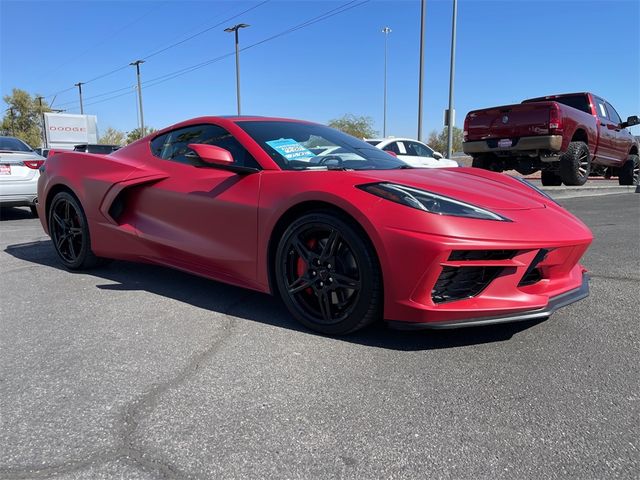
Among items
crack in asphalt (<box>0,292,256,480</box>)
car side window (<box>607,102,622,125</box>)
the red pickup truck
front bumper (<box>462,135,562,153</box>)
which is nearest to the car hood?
crack in asphalt (<box>0,292,256,480</box>)

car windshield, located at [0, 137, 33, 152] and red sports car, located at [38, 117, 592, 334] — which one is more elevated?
car windshield, located at [0, 137, 33, 152]

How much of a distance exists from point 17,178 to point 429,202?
738 centimetres

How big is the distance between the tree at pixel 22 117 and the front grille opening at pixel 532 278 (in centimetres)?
7059

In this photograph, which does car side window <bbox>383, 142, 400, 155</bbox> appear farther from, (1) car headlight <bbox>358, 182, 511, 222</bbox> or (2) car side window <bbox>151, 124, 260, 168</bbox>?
(1) car headlight <bbox>358, 182, 511, 222</bbox>

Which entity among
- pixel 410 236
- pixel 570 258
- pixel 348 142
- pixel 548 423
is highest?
pixel 348 142

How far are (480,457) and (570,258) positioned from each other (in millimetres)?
1430

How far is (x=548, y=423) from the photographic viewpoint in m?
1.90

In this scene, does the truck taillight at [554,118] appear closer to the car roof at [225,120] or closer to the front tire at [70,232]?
the car roof at [225,120]

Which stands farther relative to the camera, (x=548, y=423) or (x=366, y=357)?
(x=366, y=357)

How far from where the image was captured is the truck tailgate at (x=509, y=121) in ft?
28.2

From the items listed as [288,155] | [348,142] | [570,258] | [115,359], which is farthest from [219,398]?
[348,142]

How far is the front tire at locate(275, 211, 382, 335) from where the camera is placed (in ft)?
8.34

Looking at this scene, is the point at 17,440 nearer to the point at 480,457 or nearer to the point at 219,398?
the point at 219,398

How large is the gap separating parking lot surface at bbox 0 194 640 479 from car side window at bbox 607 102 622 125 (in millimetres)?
9174
